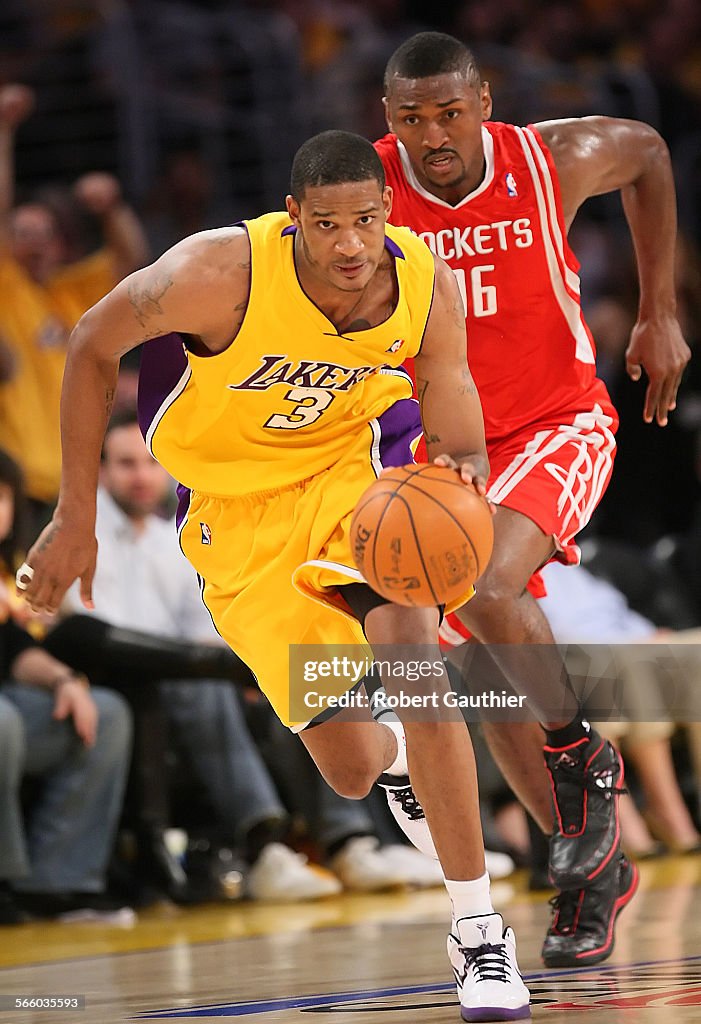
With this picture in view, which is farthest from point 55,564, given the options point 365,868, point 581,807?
point 365,868

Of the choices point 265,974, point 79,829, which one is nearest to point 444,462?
point 265,974

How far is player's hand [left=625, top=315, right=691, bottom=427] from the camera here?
4.44 m

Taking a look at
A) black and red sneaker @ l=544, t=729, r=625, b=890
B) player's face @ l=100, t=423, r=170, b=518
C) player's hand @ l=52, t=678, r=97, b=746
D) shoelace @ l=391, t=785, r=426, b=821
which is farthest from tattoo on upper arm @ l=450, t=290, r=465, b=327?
player's face @ l=100, t=423, r=170, b=518

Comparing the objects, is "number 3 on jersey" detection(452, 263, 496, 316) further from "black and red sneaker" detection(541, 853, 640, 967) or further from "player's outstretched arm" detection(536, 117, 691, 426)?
"black and red sneaker" detection(541, 853, 640, 967)

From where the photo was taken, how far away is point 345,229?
334 cm

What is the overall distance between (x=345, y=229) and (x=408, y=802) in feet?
5.43

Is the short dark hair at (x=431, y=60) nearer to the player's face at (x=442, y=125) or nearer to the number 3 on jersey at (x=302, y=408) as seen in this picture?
the player's face at (x=442, y=125)

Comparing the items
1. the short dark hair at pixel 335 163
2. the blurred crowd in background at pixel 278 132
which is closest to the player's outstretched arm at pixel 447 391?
the short dark hair at pixel 335 163

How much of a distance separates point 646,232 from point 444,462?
166cm

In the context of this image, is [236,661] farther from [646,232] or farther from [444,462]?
[444,462]

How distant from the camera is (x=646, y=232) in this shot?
4.59m

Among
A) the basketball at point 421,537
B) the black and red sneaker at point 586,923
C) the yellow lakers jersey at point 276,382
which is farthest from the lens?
the black and red sneaker at point 586,923

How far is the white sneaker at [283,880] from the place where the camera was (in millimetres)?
6137

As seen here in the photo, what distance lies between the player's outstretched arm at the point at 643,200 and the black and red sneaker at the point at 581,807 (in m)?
1.03
